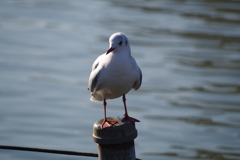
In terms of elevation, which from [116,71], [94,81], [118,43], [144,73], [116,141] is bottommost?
[144,73]

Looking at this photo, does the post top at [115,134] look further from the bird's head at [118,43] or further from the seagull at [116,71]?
the bird's head at [118,43]

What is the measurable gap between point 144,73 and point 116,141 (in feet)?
24.7

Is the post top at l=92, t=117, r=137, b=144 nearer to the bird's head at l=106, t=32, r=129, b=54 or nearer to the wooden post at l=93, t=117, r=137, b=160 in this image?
the wooden post at l=93, t=117, r=137, b=160

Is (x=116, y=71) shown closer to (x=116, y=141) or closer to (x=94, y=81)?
(x=94, y=81)

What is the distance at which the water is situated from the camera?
344 inches

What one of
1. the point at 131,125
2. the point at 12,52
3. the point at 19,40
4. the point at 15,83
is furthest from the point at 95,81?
the point at 19,40

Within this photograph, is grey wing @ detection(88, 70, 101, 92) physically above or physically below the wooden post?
above

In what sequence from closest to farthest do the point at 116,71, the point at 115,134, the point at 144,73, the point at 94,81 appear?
1. the point at 115,134
2. the point at 116,71
3. the point at 94,81
4. the point at 144,73

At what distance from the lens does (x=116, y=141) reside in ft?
12.6

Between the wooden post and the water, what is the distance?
171 inches

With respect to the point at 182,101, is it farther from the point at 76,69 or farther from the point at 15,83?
the point at 15,83

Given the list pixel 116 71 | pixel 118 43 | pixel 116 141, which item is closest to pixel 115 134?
pixel 116 141

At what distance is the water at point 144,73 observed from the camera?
28.7 feet

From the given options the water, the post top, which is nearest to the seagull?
the post top
